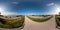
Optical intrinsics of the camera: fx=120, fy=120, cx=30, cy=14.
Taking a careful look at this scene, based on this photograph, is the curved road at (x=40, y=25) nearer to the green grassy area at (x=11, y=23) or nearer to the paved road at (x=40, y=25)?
the paved road at (x=40, y=25)

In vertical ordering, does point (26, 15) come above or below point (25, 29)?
above

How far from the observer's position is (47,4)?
124 inches

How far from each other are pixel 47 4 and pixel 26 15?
0.62 m

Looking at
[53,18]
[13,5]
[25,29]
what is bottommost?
[25,29]

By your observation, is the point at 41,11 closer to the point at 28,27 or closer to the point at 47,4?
the point at 47,4

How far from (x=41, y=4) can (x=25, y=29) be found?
0.78m

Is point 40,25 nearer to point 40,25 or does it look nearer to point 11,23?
point 40,25

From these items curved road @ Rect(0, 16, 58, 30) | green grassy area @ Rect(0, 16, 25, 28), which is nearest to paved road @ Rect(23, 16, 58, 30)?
curved road @ Rect(0, 16, 58, 30)

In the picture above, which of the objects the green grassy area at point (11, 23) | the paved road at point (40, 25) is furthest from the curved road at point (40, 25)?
the green grassy area at point (11, 23)

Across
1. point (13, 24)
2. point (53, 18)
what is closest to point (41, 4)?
point (53, 18)

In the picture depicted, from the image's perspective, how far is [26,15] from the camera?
3.16m

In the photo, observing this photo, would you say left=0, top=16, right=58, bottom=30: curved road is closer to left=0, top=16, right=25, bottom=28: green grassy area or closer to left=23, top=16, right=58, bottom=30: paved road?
left=23, top=16, right=58, bottom=30: paved road

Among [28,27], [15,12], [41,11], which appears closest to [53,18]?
[41,11]

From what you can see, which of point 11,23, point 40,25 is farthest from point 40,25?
point 11,23
